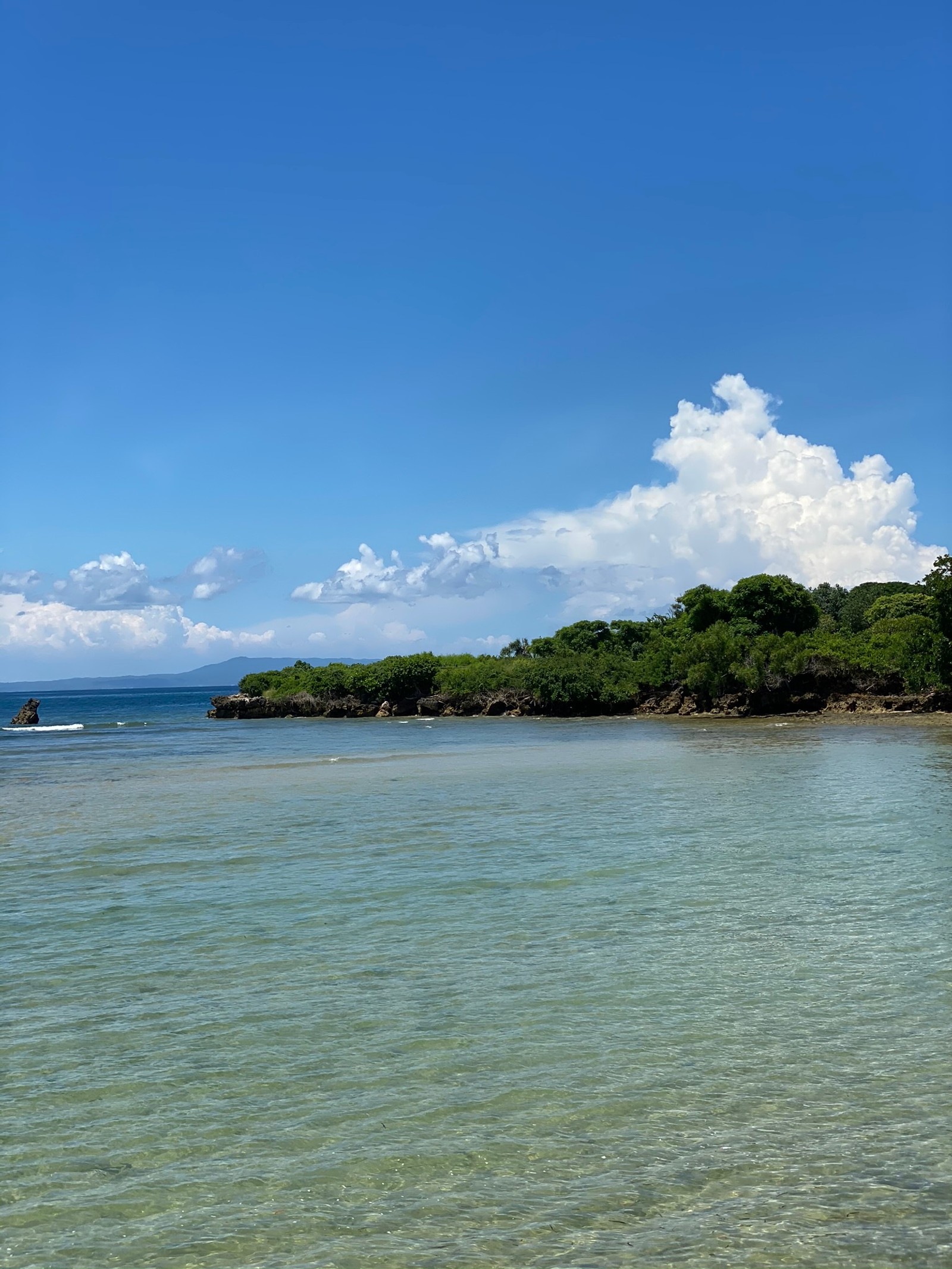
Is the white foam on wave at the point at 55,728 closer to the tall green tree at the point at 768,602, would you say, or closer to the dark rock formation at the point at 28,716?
the dark rock formation at the point at 28,716

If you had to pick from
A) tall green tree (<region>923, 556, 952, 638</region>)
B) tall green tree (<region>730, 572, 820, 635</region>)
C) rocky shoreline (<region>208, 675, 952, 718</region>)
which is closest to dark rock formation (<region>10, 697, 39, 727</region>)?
rocky shoreline (<region>208, 675, 952, 718</region>)

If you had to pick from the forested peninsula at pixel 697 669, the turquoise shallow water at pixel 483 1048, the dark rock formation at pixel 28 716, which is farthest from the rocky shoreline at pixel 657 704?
the turquoise shallow water at pixel 483 1048

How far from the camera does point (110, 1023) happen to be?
26.1 ft

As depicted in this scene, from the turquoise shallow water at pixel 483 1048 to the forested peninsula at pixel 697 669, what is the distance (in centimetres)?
3908

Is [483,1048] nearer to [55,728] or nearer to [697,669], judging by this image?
[697,669]

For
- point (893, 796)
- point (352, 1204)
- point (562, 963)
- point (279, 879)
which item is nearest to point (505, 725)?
point (893, 796)

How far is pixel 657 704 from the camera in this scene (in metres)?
65.4

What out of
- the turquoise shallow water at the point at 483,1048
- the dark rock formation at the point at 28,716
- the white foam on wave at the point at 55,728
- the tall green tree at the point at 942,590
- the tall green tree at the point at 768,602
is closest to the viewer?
the turquoise shallow water at the point at 483,1048

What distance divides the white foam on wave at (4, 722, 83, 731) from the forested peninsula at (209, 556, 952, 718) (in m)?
12.8

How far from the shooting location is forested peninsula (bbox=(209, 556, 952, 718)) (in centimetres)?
5384

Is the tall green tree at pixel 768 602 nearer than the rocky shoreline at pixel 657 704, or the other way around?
the rocky shoreline at pixel 657 704

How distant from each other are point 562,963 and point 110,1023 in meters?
4.00

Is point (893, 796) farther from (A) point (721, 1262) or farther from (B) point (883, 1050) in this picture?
(A) point (721, 1262)

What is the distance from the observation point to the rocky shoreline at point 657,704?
54094 mm
